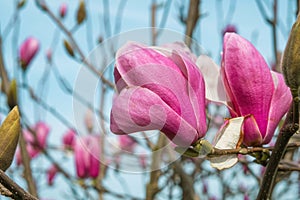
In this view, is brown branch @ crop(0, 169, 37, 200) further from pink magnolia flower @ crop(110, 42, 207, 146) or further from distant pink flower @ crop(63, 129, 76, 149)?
distant pink flower @ crop(63, 129, 76, 149)

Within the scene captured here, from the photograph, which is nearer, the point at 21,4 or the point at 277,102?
the point at 277,102

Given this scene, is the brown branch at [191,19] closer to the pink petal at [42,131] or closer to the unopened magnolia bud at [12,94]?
the unopened magnolia bud at [12,94]

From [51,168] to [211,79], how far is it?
247cm

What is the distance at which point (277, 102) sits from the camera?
0.70 meters

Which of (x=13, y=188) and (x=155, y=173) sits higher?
(x=13, y=188)

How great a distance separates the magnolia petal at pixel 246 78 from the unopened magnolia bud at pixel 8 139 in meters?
0.28

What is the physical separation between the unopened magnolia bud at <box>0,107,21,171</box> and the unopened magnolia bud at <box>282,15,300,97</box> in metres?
0.33

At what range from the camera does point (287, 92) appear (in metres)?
0.70

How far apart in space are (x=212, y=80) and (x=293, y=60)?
0.19 metres

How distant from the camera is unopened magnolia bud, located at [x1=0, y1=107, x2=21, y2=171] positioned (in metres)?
0.61

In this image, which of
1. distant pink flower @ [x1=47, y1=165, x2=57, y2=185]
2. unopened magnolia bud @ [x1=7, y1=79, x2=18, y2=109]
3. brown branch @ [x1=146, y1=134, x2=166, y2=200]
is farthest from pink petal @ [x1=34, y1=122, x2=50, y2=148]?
unopened magnolia bud @ [x1=7, y1=79, x2=18, y2=109]

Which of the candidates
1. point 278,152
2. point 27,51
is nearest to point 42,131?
point 27,51

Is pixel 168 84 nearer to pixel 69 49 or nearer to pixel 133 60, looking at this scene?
pixel 133 60

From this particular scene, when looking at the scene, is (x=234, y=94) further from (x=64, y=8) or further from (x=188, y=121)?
(x=64, y=8)
